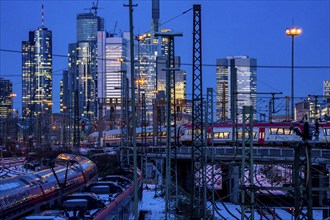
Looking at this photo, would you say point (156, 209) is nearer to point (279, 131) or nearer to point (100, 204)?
point (100, 204)

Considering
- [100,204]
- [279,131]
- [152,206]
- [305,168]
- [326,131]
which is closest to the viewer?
[305,168]

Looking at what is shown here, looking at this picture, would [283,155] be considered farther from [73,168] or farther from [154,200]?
[73,168]

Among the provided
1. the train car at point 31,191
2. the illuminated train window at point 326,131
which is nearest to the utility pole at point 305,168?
the train car at point 31,191

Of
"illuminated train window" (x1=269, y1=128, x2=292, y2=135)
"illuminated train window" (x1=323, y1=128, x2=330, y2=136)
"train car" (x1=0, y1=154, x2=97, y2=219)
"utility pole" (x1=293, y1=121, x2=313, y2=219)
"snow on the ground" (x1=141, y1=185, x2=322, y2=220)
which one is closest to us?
"utility pole" (x1=293, y1=121, x2=313, y2=219)

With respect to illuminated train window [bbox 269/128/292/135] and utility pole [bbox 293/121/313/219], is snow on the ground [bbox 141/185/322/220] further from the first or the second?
utility pole [bbox 293/121/313/219]

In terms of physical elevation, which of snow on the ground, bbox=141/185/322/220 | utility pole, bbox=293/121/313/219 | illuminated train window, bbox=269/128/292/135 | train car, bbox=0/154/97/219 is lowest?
snow on the ground, bbox=141/185/322/220

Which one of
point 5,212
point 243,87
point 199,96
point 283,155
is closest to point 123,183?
point 199,96

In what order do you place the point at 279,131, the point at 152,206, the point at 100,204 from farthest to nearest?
the point at 279,131 < the point at 152,206 < the point at 100,204

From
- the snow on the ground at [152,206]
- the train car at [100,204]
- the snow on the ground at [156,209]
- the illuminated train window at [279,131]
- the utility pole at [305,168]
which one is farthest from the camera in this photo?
the illuminated train window at [279,131]

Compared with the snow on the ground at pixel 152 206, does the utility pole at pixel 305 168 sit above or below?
above

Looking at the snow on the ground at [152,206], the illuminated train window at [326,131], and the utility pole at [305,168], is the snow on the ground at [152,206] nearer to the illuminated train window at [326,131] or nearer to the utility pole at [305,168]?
the utility pole at [305,168]

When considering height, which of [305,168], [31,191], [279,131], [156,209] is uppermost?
[305,168]

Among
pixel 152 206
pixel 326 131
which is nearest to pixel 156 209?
pixel 152 206

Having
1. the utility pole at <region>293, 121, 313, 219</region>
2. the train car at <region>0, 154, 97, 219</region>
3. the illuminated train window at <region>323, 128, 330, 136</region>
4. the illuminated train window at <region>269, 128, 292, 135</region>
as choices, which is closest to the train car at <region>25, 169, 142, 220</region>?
the train car at <region>0, 154, 97, 219</region>
